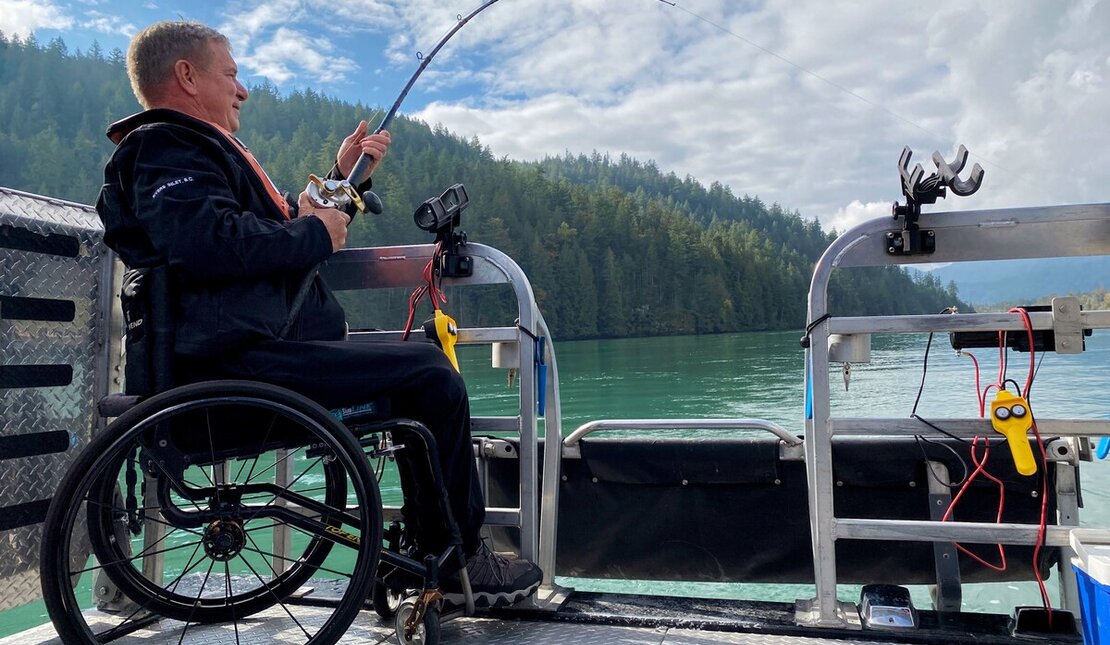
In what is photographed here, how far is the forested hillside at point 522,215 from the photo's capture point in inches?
2813

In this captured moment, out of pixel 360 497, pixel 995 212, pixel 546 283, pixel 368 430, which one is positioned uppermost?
pixel 546 283

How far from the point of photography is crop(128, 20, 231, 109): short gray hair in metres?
1.88

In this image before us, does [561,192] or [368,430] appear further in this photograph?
[561,192]

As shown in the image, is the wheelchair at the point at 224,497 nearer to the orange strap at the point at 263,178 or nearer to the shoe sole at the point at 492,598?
the shoe sole at the point at 492,598

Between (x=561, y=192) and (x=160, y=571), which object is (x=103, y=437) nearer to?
(x=160, y=571)

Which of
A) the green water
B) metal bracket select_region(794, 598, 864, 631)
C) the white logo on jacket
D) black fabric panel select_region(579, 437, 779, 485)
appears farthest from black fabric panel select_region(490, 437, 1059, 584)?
the white logo on jacket

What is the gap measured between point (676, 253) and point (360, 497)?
8637 cm

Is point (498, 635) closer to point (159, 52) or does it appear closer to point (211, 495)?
point (211, 495)

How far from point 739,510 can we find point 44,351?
213 cm

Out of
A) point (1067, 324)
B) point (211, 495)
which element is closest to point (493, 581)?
point (211, 495)

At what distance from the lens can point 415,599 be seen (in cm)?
190

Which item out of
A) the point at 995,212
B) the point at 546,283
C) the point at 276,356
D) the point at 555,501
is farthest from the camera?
the point at 546,283

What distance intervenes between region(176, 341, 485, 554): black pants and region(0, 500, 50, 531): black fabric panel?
0.74m

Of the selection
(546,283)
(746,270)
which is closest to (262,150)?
(546,283)
